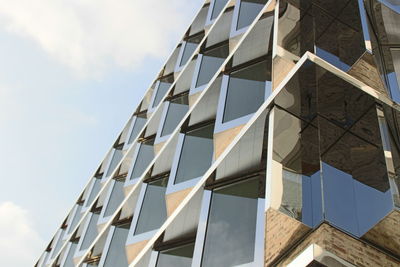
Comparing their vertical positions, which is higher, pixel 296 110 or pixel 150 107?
pixel 150 107

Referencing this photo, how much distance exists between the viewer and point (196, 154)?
12969 mm

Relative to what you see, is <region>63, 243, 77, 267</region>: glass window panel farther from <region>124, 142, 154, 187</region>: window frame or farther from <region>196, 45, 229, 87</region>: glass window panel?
<region>196, 45, 229, 87</region>: glass window panel

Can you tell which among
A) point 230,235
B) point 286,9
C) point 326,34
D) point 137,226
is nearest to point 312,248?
point 230,235

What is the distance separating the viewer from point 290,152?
810 cm

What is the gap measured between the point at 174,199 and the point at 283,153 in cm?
506

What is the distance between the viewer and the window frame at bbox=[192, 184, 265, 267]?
7.94m

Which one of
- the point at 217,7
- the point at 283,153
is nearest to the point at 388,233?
the point at 283,153

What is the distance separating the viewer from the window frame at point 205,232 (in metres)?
7.94

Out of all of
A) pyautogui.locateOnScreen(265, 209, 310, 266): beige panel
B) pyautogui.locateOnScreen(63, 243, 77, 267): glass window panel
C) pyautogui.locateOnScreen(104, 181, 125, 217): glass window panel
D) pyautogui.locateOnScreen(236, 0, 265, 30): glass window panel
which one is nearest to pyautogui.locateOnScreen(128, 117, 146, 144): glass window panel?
pyautogui.locateOnScreen(104, 181, 125, 217): glass window panel

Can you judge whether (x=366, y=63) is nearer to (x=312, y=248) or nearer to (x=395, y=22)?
(x=395, y=22)

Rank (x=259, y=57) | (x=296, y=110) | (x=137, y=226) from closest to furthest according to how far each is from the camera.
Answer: (x=296, y=110), (x=259, y=57), (x=137, y=226)

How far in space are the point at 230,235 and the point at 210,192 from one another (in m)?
1.65

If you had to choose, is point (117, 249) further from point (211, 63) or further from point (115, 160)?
point (115, 160)

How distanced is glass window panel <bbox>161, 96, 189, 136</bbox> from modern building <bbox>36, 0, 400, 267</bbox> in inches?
8.0
